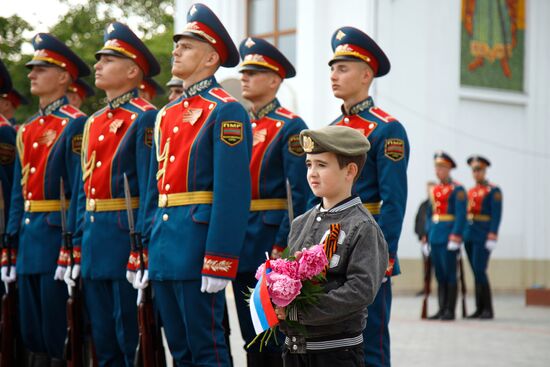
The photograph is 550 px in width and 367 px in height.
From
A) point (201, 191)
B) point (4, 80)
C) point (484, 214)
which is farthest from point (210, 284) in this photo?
point (484, 214)

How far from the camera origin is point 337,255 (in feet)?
13.5

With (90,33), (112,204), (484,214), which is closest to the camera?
(112,204)

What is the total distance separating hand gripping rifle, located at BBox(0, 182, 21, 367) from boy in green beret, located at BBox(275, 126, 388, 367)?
→ 10.5ft

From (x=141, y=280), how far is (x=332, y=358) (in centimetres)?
171

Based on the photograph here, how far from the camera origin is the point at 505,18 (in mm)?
20531

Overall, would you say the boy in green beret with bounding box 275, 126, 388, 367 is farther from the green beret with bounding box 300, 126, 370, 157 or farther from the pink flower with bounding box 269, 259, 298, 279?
the pink flower with bounding box 269, 259, 298, 279

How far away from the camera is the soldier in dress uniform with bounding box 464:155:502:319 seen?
44.2 feet

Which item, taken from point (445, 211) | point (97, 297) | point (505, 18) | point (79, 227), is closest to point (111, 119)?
point (79, 227)

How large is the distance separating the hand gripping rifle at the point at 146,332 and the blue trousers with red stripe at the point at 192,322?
0.25 m

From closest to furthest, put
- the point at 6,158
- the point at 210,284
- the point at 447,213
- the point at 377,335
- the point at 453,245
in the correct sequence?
1. the point at 210,284
2. the point at 377,335
3. the point at 6,158
4. the point at 453,245
5. the point at 447,213

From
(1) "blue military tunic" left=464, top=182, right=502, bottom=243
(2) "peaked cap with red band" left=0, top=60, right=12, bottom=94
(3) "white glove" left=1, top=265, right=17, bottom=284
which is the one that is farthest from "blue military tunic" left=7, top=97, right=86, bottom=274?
(1) "blue military tunic" left=464, top=182, right=502, bottom=243

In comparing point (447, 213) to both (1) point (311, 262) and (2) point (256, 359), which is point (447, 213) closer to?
(2) point (256, 359)

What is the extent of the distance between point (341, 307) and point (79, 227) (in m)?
2.70

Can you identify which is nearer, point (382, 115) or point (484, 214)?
point (382, 115)
